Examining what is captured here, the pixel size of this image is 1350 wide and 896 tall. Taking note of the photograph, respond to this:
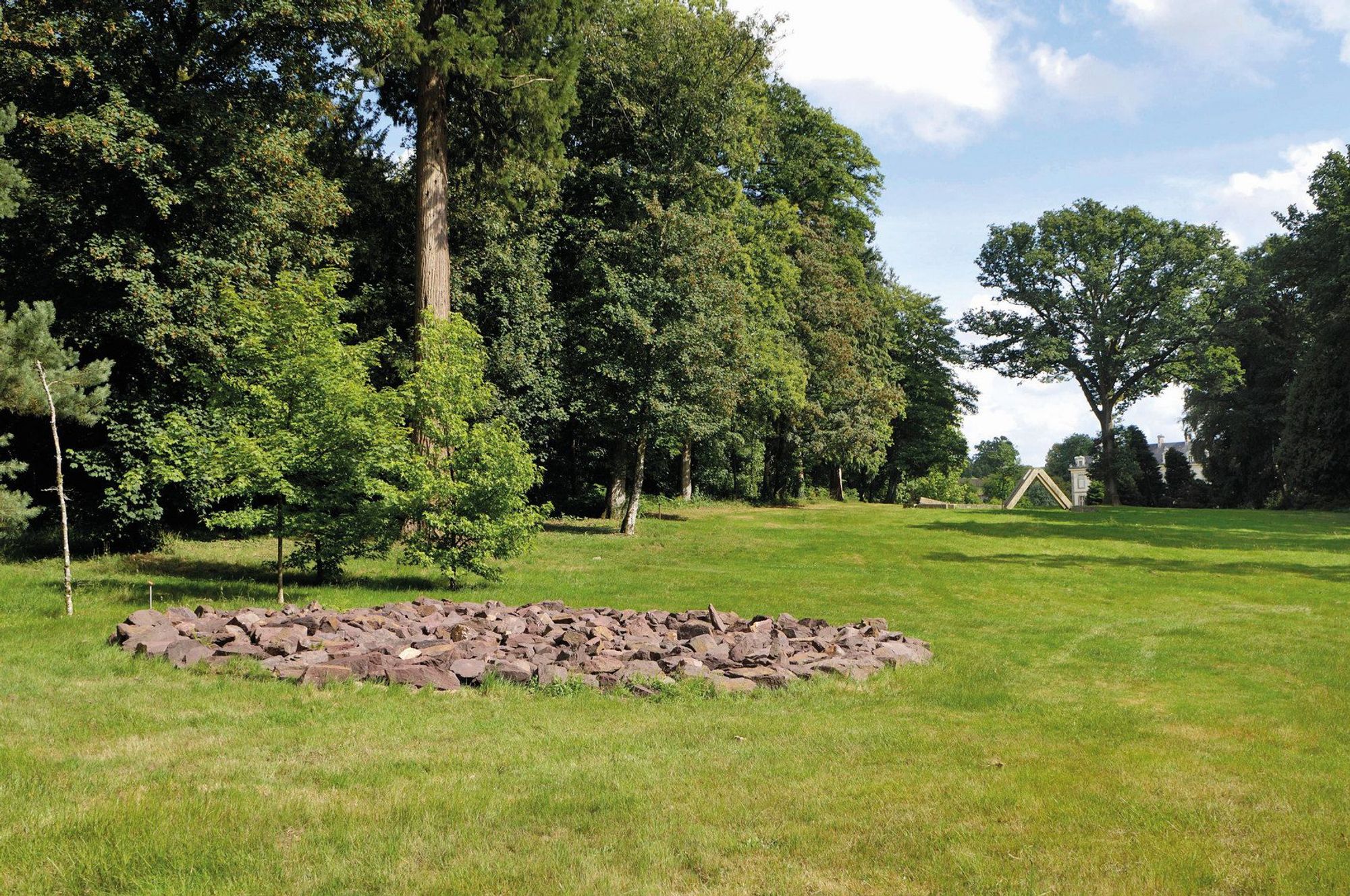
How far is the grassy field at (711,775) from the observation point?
497 cm

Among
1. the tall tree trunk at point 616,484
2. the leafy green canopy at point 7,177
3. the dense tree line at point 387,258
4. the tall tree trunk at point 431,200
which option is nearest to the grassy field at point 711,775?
the dense tree line at point 387,258

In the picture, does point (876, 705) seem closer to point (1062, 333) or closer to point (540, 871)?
point (540, 871)

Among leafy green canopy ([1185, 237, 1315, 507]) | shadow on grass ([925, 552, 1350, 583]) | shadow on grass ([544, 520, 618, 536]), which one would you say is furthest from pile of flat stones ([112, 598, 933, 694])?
leafy green canopy ([1185, 237, 1315, 507])

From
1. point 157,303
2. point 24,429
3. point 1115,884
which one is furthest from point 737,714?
point 24,429

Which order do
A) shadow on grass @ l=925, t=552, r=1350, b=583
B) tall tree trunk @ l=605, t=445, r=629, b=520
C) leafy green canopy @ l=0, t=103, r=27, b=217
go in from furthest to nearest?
tall tree trunk @ l=605, t=445, r=629, b=520 < shadow on grass @ l=925, t=552, r=1350, b=583 < leafy green canopy @ l=0, t=103, r=27, b=217

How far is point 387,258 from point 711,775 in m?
22.3

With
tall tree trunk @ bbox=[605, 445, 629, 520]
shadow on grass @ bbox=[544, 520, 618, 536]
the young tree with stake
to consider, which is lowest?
shadow on grass @ bbox=[544, 520, 618, 536]

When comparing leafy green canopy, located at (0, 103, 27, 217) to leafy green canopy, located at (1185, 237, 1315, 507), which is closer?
leafy green canopy, located at (0, 103, 27, 217)

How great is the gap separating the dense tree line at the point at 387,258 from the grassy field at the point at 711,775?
3.67m

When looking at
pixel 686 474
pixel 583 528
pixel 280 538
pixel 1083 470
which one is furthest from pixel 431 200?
pixel 1083 470

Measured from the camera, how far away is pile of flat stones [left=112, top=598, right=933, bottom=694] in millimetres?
9648

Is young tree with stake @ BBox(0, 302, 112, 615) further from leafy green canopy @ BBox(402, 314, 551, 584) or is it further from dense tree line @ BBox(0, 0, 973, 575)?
leafy green canopy @ BBox(402, 314, 551, 584)

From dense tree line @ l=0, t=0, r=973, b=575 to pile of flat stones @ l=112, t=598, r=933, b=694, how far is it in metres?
3.19

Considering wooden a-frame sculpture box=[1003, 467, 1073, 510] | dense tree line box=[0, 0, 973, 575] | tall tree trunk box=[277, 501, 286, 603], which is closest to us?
tall tree trunk box=[277, 501, 286, 603]
